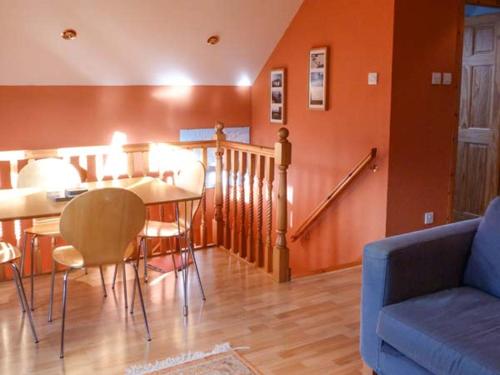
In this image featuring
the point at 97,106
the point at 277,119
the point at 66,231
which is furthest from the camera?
the point at 277,119

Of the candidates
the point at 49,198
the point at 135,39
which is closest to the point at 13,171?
the point at 49,198

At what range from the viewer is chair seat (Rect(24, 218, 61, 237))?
139 inches

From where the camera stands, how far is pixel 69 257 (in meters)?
3.09

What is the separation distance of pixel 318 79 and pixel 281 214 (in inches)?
85.7

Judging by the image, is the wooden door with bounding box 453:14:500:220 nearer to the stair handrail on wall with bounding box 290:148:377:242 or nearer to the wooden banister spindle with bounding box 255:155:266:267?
the stair handrail on wall with bounding box 290:148:377:242

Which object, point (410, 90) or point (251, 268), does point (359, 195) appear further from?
point (251, 268)

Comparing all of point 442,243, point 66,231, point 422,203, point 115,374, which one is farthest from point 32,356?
point 422,203

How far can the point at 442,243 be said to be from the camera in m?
2.66

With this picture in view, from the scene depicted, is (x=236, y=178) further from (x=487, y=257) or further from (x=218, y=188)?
(x=487, y=257)

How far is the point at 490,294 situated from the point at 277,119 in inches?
162

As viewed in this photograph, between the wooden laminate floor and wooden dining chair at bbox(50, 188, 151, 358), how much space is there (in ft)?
0.77

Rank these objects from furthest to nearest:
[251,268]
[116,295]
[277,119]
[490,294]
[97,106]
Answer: [277,119] → [97,106] → [251,268] → [116,295] → [490,294]

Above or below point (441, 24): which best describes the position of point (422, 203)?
below

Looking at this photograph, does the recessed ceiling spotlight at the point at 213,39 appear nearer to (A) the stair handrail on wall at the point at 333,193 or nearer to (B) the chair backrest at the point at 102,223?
(A) the stair handrail on wall at the point at 333,193
